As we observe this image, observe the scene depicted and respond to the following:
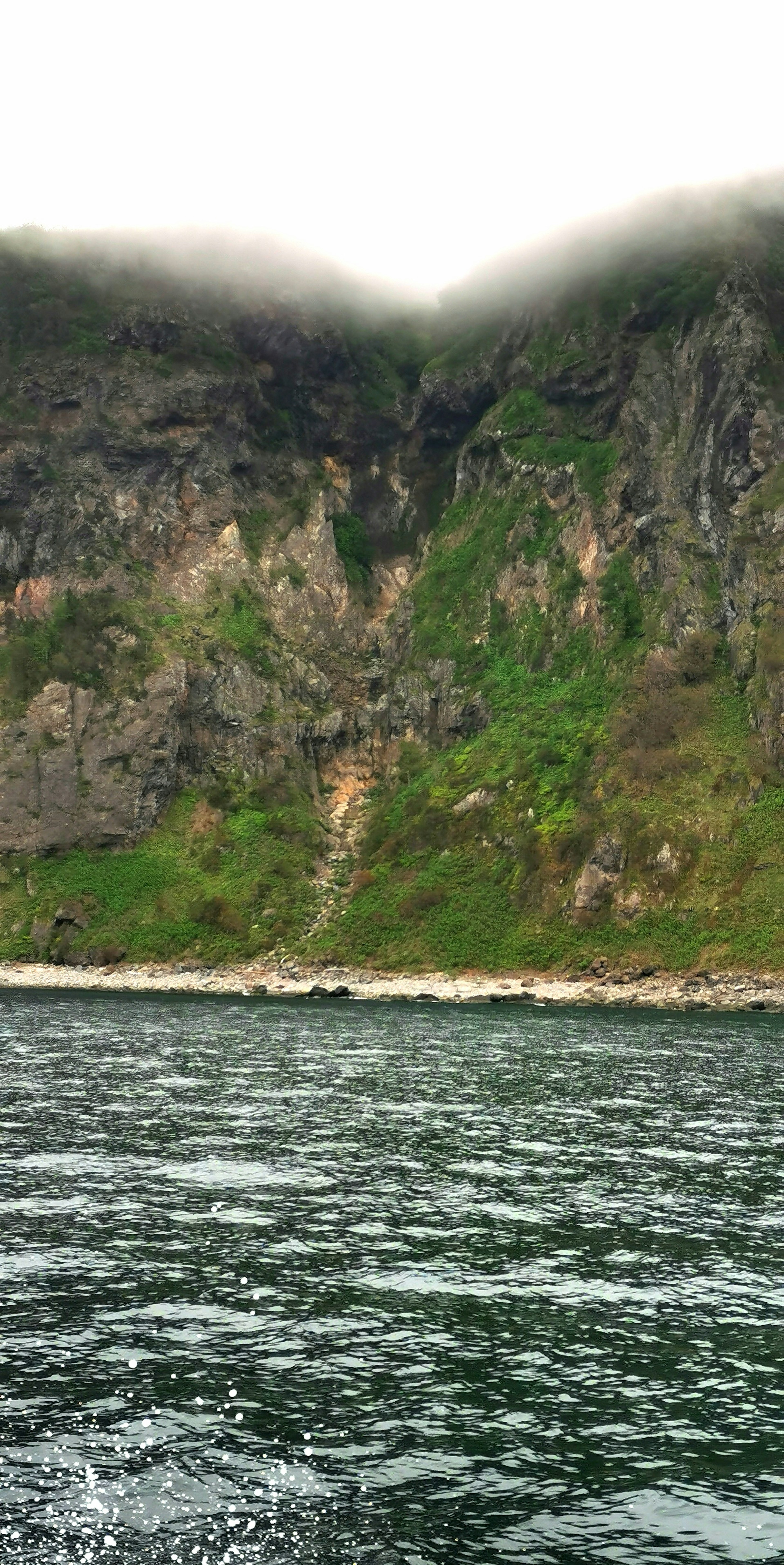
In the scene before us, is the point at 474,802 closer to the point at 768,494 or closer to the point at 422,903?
the point at 422,903

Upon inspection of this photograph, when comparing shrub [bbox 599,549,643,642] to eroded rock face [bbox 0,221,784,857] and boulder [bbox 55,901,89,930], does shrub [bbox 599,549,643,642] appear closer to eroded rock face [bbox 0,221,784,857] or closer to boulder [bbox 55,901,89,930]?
eroded rock face [bbox 0,221,784,857]

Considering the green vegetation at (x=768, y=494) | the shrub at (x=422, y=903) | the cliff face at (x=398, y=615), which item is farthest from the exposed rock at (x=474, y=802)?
the green vegetation at (x=768, y=494)

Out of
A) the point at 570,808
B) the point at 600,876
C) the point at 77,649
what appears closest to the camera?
the point at 600,876

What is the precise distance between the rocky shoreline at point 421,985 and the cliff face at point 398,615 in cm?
344

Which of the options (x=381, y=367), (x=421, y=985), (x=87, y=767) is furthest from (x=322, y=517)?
(x=421, y=985)

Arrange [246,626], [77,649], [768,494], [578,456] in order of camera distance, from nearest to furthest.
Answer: [768,494] → [77,649] → [578,456] → [246,626]

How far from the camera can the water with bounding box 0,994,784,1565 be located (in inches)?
524

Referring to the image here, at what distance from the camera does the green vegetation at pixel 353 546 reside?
175m

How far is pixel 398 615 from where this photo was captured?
16462cm

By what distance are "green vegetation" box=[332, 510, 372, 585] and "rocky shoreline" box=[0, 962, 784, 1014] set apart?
7373 centimetres

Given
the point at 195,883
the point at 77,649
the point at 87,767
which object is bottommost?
the point at 195,883

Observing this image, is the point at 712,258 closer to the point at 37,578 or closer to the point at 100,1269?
the point at 37,578

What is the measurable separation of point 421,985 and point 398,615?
7123 cm

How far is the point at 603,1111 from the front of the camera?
40.3m
